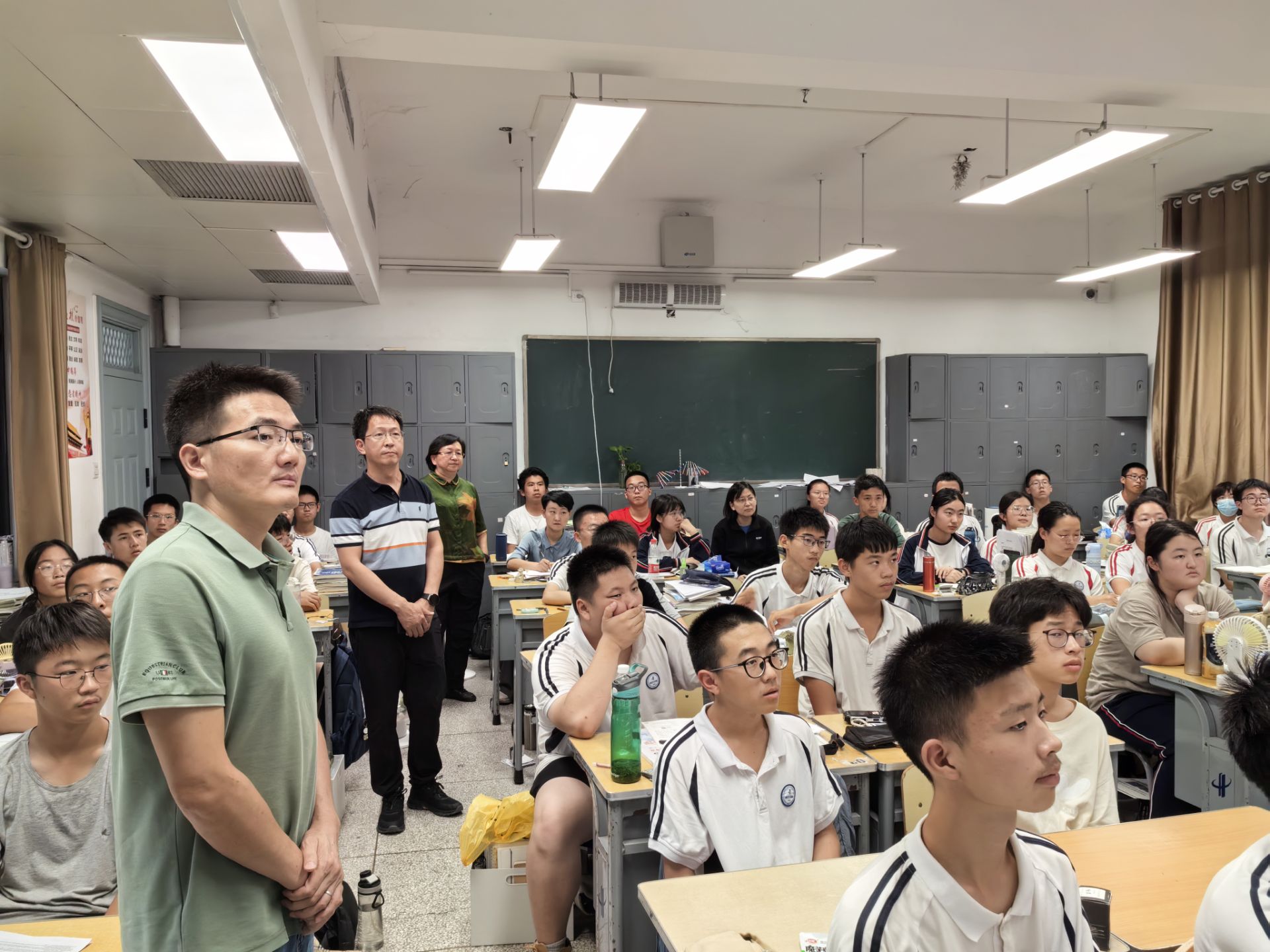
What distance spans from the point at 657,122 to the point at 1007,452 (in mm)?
4913

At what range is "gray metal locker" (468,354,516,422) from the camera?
7660 millimetres

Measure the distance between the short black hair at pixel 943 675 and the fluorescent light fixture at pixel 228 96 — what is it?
2301mm

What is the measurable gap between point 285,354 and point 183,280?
1092mm

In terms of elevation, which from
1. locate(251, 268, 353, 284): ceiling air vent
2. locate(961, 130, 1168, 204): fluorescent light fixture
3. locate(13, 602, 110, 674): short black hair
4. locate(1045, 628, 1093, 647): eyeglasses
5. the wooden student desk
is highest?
locate(961, 130, 1168, 204): fluorescent light fixture

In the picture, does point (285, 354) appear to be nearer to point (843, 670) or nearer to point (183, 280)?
point (183, 280)

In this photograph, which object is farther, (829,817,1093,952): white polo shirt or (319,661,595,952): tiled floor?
(319,661,595,952): tiled floor

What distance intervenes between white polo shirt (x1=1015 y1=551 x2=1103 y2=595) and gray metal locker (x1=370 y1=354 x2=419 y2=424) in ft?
16.5

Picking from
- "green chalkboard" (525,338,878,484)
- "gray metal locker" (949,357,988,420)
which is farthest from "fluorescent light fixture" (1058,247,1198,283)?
"green chalkboard" (525,338,878,484)

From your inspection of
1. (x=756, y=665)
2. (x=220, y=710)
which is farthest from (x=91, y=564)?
(x=756, y=665)

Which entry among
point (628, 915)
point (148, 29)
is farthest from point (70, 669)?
point (148, 29)

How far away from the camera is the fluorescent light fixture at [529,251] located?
5707 millimetres

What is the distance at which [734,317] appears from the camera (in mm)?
8391

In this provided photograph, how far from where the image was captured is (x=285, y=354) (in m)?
7.36

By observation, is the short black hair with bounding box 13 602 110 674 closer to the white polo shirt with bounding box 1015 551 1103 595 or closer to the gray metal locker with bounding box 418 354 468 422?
the white polo shirt with bounding box 1015 551 1103 595
